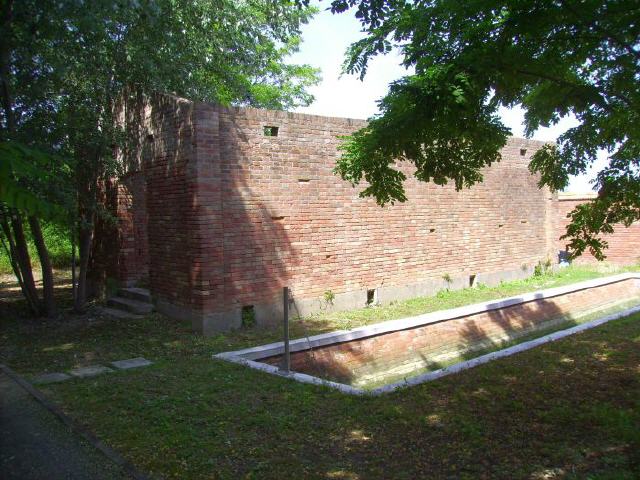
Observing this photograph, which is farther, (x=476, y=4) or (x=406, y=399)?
(x=406, y=399)

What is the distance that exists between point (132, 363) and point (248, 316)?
8.62ft

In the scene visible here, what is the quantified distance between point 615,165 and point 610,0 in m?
1.56

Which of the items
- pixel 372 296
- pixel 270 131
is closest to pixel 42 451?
pixel 270 131

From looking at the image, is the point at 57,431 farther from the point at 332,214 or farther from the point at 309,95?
the point at 309,95

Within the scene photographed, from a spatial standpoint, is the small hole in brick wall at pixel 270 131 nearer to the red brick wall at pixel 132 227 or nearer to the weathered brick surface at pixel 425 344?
the red brick wall at pixel 132 227

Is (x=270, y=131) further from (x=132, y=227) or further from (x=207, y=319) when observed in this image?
(x=132, y=227)

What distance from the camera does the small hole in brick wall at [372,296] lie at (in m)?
11.4

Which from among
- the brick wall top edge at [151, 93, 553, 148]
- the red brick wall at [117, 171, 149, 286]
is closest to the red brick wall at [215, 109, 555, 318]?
the brick wall top edge at [151, 93, 553, 148]

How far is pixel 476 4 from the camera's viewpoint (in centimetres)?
436

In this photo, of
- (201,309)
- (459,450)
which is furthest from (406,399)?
(201,309)

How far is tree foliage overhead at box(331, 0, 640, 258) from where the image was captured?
4320mm

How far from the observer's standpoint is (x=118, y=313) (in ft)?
33.2

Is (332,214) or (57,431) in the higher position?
(332,214)

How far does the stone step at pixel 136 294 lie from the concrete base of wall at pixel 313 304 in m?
0.41
